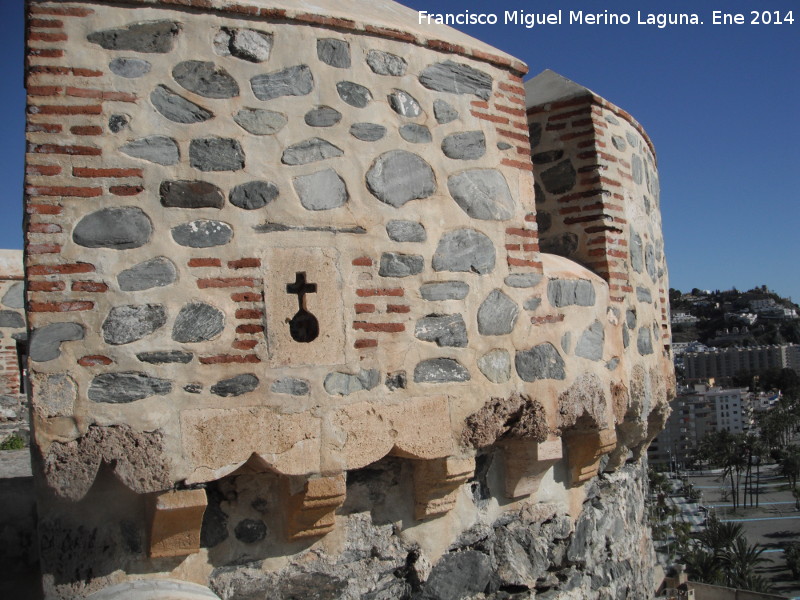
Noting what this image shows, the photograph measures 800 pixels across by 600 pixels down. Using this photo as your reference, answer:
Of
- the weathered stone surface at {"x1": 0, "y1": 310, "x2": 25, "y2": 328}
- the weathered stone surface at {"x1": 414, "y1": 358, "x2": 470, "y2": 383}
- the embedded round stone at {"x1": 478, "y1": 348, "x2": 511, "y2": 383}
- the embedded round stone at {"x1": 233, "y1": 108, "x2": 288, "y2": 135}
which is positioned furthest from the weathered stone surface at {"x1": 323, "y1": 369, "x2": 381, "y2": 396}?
the weathered stone surface at {"x1": 0, "y1": 310, "x2": 25, "y2": 328}

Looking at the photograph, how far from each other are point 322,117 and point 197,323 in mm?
1097

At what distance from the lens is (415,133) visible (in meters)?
4.06

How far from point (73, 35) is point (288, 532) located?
2.26 m

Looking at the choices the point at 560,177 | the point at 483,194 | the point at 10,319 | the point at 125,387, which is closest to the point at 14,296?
the point at 10,319

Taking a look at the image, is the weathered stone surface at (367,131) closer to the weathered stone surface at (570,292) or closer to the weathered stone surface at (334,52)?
the weathered stone surface at (334,52)

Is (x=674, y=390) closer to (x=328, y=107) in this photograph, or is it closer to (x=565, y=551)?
(x=565, y=551)

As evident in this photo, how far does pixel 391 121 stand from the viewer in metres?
3.99

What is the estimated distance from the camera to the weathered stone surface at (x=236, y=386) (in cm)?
345

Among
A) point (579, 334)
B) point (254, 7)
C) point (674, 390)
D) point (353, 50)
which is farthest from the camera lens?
point (674, 390)

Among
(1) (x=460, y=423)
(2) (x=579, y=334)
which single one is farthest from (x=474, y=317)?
(2) (x=579, y=334)

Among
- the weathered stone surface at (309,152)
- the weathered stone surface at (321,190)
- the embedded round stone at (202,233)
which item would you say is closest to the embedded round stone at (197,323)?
the embedded round stone at (202,233)

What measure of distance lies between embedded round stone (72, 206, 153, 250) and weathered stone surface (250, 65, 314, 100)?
0.77 m

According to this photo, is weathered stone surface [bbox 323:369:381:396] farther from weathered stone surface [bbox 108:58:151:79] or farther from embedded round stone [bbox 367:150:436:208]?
weathered stone surface [bbox 108:58:151:79]

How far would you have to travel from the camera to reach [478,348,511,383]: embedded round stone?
4.10 m
